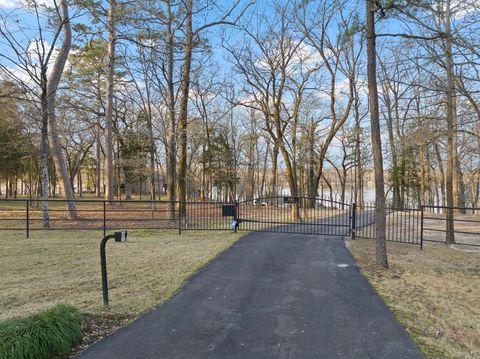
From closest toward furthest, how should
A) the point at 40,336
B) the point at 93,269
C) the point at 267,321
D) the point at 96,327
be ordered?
the point at 40,336 → the point at 96,327 → the point at 267,321 → the point at 93,269

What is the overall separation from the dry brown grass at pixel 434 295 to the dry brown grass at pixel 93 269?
3150 mm

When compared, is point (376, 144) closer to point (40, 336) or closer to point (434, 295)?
point (434, 295)

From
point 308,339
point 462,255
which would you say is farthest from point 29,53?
point 462,255

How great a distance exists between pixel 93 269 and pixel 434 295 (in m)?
5.81

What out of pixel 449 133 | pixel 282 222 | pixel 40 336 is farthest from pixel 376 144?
pixel 40 336

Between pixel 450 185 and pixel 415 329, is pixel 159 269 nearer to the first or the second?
pixel 415 329

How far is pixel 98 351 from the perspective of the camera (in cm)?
320

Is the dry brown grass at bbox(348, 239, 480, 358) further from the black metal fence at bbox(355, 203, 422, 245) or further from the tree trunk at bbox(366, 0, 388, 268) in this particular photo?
the black metal fence at bbox(355, 203, 422, 245)

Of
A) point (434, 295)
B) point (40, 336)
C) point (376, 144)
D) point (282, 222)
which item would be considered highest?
point (376, 144)

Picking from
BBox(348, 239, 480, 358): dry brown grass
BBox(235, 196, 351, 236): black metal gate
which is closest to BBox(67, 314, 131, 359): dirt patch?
BBox(348, 239, 480, 358): dry brown grass

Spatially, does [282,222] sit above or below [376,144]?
below

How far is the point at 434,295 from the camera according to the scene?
16.7 ft

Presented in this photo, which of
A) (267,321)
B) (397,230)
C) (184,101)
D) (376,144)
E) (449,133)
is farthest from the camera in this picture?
(184,101)

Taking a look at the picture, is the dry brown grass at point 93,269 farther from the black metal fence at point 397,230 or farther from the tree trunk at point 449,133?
the tree trunk at point 449,133
